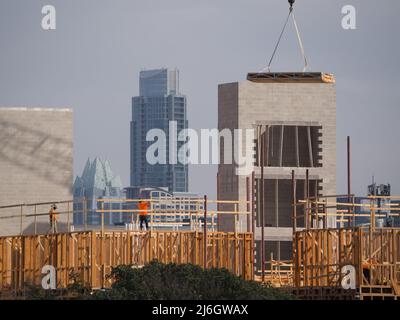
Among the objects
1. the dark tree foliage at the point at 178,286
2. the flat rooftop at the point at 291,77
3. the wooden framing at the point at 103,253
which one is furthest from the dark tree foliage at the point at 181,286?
the flat rooftop at the point at 291,77

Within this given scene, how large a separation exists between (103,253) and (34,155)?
1927cm

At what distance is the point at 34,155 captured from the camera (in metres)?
75.2

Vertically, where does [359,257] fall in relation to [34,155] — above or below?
below

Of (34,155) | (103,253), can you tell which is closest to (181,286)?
(103,253)

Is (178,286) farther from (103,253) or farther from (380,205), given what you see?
(380,205)

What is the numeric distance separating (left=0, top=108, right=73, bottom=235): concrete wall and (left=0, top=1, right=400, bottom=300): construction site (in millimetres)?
46

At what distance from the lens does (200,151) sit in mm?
94375

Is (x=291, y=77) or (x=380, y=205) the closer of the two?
(x=291, y=77)

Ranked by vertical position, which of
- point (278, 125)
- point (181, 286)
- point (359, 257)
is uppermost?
point (278, 125)

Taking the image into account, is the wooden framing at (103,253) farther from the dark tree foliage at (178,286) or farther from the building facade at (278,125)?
the building facade at (278,125)

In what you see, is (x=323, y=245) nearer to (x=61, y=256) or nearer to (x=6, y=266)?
(x=61, y=256)
